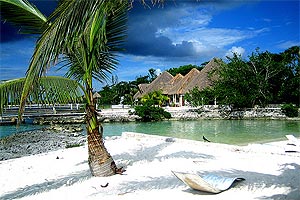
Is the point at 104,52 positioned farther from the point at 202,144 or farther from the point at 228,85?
the point at 228,85

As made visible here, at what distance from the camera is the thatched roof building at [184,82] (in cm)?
3321

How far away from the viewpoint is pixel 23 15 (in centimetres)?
537

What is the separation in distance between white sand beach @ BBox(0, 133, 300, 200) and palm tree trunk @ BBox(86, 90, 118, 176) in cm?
Result: 16

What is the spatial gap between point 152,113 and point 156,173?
72.7 ft

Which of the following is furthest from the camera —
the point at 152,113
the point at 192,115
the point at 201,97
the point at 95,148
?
the point at 201,97

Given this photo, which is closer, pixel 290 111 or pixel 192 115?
pixel 290 111

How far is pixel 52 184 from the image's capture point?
225 inches

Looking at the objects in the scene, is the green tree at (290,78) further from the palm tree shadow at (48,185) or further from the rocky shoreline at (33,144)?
the palm tree shadow at (48,185)

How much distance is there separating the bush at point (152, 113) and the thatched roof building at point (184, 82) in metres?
6.07

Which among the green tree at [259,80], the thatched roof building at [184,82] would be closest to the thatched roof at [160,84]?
the thatched roof building at [184,82]

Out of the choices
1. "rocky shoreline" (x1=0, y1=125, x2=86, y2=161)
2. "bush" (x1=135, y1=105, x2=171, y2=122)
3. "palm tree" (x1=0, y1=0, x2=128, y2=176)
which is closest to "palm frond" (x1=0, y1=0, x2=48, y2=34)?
"palm tree" (x1=0, y1=0, x2=128, y2=176)

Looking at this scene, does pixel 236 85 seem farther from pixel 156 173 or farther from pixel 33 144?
pixel 156 173

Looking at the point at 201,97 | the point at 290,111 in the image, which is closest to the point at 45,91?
the point at 290,111

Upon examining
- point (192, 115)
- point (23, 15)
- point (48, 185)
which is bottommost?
point (48, 185)
